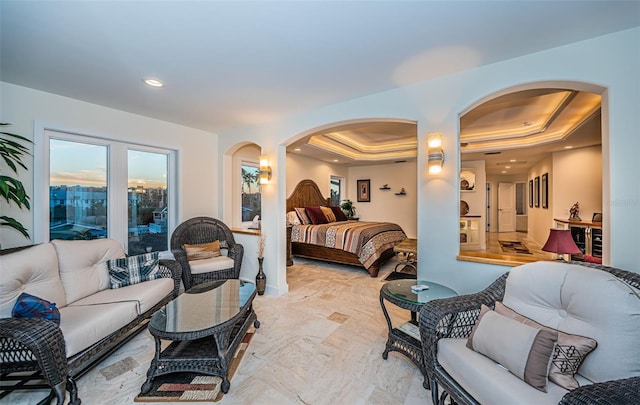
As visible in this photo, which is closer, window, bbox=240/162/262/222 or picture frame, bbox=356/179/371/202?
window, bbox=240/162/262/222

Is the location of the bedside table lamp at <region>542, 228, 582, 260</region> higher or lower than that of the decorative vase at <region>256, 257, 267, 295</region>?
higher

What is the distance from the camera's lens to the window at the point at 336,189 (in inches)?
318

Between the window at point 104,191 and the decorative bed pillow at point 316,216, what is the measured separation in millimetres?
2738

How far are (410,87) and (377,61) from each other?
2.04 ft

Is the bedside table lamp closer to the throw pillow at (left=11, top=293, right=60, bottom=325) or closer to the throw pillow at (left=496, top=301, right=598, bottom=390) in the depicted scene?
the throw pillow at (left=496, top=301, right=598, bottom=390)

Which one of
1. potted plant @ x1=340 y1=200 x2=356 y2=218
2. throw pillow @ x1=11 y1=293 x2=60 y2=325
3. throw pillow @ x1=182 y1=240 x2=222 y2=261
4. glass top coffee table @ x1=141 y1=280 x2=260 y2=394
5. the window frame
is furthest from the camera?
potted plant @ x1=340 y1=200 x2=356 y2=218

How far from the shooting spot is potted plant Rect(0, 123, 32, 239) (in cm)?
222

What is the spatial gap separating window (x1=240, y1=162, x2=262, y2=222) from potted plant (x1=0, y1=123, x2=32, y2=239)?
2.95 meters

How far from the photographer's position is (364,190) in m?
8.43

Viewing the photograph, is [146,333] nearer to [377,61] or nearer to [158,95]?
[158,95]

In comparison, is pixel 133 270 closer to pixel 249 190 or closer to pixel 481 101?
pixel 249 190

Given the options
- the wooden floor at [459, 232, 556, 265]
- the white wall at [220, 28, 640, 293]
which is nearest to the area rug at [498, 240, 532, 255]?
the wooden floor at [459, 232, 556, 265]

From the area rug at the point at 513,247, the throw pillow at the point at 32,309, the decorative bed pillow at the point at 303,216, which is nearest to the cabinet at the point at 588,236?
the area rug at the point at 513,247

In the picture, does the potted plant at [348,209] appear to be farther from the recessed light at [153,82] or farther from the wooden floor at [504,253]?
the recessed light at [153,82]
